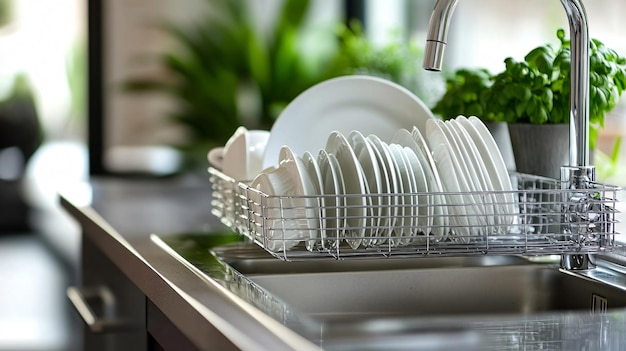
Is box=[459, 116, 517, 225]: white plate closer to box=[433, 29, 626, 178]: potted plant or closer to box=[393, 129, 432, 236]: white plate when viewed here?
box=[393, 129, 432, 236]: white plate

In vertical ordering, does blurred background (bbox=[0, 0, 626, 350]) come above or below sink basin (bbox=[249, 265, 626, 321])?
above

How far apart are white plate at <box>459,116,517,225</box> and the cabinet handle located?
22.3 inches

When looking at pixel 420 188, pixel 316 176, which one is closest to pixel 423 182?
pixel 420 188

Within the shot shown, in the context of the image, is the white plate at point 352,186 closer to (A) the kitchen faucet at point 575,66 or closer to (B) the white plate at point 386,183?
(B) the white plate at point 386,183

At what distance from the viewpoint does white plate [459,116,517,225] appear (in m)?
1.12

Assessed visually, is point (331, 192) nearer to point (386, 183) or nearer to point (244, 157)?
point (386, 183)

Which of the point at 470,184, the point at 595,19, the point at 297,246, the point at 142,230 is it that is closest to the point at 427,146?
the point at 470,184

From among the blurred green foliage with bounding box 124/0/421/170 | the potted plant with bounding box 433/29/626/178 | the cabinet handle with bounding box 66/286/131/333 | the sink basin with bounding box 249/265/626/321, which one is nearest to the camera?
the sink basin with bounding box 249/265/626/321

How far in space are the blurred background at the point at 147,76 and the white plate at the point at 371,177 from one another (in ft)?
5.58

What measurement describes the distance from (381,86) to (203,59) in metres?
3.04

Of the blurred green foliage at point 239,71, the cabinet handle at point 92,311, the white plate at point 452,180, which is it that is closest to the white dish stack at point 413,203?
the white plate at point 452,180

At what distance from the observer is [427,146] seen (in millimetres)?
1161

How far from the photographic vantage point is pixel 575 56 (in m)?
1.15

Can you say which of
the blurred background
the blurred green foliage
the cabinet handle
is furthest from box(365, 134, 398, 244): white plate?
the blurred green foliage
